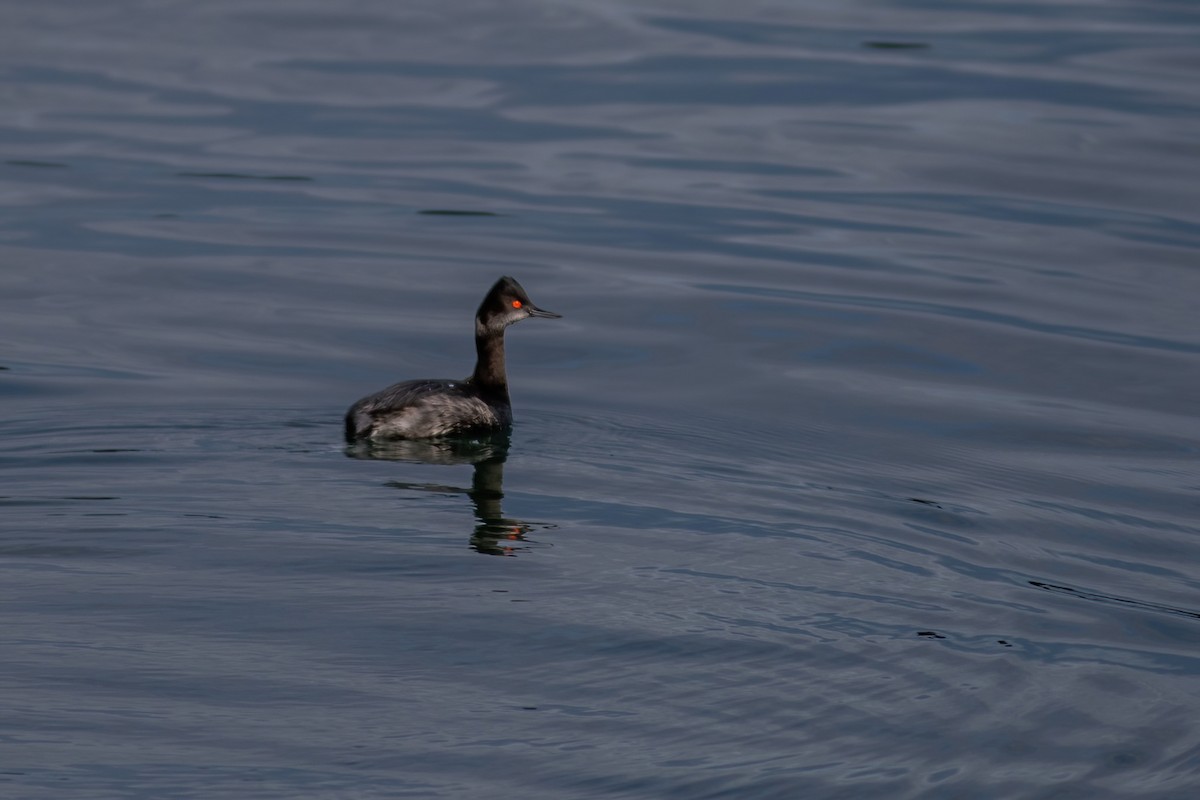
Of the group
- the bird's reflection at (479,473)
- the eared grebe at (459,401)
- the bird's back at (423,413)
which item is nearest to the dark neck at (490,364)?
the eared grebe at (459,401)

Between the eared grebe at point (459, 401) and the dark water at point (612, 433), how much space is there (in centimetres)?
22

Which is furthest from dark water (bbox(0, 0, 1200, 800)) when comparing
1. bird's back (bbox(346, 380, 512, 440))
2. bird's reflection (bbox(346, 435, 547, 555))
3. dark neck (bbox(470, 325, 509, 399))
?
dark neck (bbox(470, 325, 509, 399))

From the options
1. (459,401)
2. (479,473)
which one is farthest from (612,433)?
(479,473)

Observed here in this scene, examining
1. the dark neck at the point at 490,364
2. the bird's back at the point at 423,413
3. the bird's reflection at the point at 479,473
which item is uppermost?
the dark neck at the point at 490,364

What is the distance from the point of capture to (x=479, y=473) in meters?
10.9

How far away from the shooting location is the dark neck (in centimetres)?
1244

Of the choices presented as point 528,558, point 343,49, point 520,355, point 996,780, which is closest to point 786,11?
point 343,49

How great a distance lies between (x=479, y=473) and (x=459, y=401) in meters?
0.98

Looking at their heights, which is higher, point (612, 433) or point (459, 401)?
point (459, 401)

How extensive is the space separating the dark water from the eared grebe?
222 mm

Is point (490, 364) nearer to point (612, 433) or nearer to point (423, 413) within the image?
point (423, 413)

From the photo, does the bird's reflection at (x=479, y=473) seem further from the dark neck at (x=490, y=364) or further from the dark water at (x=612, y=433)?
the dark neck at (x=490, y=364)

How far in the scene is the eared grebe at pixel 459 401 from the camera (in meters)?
11.4

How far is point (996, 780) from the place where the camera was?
A: 683 cm
